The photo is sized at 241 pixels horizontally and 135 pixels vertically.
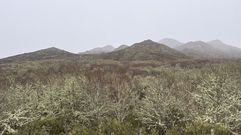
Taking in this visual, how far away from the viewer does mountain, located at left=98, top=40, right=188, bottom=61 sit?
79875 mm

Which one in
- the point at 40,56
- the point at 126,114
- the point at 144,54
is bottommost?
the point at 126,114

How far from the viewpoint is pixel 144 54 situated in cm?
8338

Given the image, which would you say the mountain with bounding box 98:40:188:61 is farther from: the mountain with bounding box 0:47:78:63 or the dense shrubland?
the dense shrubland

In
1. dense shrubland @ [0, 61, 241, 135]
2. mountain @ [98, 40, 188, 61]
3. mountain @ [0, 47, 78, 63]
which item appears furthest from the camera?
Result: mountain @ [0, 47, 78, 63]

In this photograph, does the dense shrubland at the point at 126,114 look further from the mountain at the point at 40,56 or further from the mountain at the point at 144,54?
the mountain at the point at 40,56

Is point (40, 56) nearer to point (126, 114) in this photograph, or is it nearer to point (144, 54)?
point (144, 54)

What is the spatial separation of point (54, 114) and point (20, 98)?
360 centimetres

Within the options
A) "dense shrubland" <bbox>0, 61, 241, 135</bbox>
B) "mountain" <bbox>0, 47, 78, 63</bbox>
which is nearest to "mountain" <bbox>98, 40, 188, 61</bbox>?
"mountain" <bbox>0, 47, 78, 63</bbox>

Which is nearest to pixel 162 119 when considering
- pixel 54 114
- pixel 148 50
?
pixel 54 114

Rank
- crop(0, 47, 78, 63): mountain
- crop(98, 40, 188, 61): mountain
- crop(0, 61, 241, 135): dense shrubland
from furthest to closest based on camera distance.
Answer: crop(0, 47, 78, 63): mountain → crop(98, 40, 188, 61): mountain → crop(0, 61, 241, 135): dense shrubland

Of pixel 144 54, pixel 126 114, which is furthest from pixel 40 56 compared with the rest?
pixel 126 114

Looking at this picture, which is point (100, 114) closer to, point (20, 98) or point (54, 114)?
point (54, 114)

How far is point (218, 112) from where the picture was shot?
596 inches

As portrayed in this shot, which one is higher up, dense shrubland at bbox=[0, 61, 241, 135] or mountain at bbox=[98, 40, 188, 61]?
mountain at bbox=[98, 40, 188, 61]
